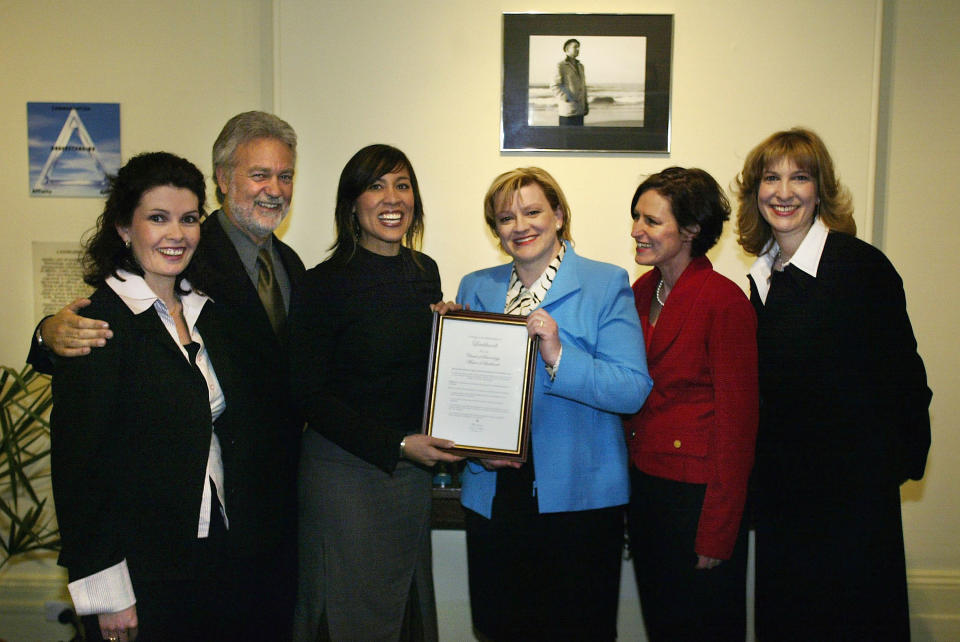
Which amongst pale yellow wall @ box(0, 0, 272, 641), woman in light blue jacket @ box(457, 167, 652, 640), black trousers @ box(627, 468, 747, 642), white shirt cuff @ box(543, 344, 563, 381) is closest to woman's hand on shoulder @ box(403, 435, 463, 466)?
woman in light blue jacket @ box(457, 167, 652, 640)

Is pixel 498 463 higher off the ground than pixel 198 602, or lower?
higher

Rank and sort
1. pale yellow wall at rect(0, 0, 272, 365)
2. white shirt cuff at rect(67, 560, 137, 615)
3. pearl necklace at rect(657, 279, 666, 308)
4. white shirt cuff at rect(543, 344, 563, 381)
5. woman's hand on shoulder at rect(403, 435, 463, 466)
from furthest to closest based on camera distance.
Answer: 1. pale yellow wall at rect(0, 0, 272, 365)
2. pearl necklace at rect(657, 279, 666, 308)
3. woman's hand on shoulder at rect(403, 435, 463, 466)
4. white shirt cuff at rect(543, 344, 563, 381)
5. white shirt cuff at rect(67, 560, 137, 615)

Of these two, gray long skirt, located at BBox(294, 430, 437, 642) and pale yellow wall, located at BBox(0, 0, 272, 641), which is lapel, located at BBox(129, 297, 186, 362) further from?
pale yellow wall, located at BBox(0, 0, 272, 641)

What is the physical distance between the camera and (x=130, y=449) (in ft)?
5.44

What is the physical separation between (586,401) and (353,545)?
0.85 m

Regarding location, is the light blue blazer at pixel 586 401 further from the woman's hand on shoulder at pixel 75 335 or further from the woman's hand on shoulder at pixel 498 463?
the woman's hand on shoulder at pixel 75 335

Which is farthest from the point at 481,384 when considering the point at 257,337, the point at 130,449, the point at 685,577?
the point at 130,449

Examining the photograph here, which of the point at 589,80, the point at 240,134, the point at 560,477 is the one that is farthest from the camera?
the point at 589,80

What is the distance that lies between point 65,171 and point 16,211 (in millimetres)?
320

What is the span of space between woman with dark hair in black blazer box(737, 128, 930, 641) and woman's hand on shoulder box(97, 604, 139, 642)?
185 centimetres

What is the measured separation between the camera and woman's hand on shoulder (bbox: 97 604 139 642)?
162cm

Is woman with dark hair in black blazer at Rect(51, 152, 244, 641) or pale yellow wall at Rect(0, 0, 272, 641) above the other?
pale yellow wall at Rect(0, 0, 272, 641)

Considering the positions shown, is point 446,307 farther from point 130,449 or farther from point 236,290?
point 130,449

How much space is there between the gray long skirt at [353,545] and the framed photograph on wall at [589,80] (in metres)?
1.77
